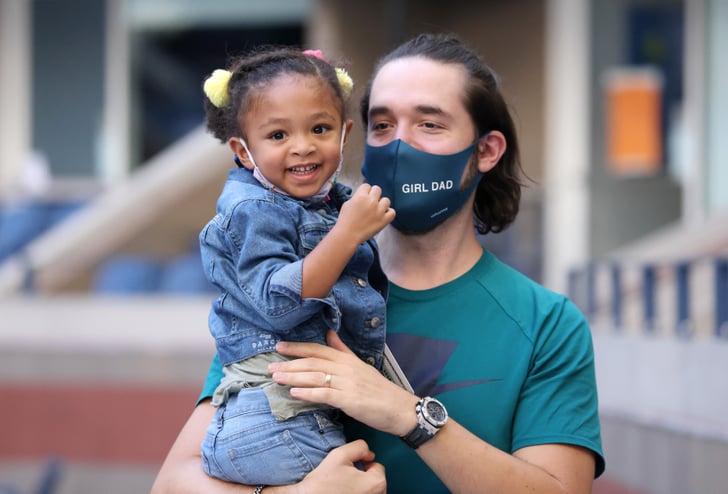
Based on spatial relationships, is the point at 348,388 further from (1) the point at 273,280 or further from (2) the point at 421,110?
(2) the point at 421,110

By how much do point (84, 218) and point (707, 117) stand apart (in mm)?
6328

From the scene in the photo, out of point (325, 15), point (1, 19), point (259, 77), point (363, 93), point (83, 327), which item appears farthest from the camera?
point (1, 19)

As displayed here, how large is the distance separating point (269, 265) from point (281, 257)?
0.12 feet

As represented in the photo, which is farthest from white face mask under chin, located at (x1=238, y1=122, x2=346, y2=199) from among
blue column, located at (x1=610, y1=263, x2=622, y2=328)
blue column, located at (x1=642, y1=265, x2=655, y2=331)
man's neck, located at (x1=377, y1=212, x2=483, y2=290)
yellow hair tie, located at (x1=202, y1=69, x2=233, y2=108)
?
blue column, located at (x1=610, y1=263, x2=622, y2=328)

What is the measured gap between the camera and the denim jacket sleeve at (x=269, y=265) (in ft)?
7.75

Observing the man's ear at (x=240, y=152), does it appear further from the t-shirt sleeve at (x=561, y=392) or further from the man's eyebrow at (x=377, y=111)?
the t-shirt sleeve at (x=561, y=392)

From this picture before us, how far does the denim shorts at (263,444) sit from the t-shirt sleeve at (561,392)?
451 millimetres

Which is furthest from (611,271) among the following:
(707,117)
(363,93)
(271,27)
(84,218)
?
(271,27)

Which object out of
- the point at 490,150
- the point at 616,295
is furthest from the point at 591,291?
the point at 490,150

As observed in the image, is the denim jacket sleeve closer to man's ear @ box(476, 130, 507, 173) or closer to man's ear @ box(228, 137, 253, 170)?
man's ear @ box(228, 137, 253, 170)

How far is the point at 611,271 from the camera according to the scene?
618cm

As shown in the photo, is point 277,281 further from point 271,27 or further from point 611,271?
point 271,27

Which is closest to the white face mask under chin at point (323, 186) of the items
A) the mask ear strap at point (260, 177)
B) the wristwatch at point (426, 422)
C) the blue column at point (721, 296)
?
the mask ear strap at point (260, 177)

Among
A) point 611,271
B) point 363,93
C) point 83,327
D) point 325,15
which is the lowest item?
point 83,327
